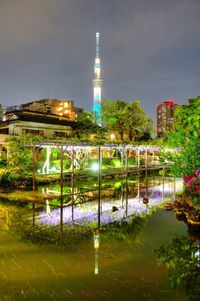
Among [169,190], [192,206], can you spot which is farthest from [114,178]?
[192,206]

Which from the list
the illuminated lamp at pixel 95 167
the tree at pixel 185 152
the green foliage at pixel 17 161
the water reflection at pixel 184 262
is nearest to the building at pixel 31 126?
the illuminated lamp at pixel 95 167

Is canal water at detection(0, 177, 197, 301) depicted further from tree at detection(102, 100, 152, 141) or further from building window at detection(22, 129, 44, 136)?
tree at detection(102, 100, 152, 141)

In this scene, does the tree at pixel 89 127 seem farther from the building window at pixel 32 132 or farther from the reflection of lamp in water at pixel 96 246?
the reflection of lamp in water at pixel 96 246

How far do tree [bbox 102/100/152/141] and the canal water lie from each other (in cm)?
2594

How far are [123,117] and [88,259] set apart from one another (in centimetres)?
3173

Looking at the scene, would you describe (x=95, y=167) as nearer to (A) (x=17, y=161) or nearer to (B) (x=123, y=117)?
(A) (x=17, y=161)

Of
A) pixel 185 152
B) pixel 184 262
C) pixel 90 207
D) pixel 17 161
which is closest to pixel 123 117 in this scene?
pixel 17 161

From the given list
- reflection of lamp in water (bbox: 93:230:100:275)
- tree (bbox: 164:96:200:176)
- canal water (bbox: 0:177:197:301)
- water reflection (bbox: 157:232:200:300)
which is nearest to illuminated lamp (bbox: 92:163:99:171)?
canal water (bbox: 0:177:197:301)

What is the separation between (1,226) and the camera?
1080 cm

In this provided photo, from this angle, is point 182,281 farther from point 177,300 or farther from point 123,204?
point 123,204

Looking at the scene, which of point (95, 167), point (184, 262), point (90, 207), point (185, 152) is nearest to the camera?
point (184, 262)

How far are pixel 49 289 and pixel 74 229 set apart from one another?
168 inches

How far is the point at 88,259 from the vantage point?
797cm

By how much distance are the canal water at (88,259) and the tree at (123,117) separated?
1021 inches
